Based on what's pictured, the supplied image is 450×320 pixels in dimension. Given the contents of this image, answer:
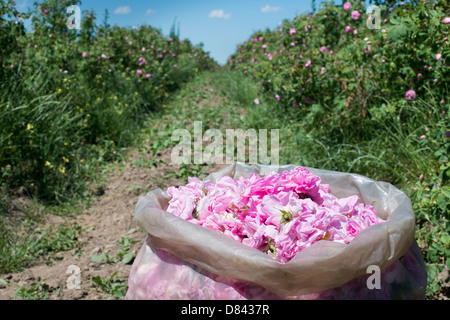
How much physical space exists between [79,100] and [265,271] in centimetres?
423

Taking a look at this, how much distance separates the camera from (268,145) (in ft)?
15.3

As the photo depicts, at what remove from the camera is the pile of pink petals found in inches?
48.4

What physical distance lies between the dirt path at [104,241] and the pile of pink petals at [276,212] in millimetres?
1110

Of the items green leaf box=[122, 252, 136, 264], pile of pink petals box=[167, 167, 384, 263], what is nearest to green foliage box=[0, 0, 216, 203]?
green leaf box=[122, 252, 136, 264]

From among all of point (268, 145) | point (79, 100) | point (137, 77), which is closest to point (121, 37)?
point (137, 77)

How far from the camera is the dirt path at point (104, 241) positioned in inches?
93.2

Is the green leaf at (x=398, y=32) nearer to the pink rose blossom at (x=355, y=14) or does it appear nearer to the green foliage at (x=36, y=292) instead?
the pink rose blossom at (x=355, y=14)

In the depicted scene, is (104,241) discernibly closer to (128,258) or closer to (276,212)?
(128,258)

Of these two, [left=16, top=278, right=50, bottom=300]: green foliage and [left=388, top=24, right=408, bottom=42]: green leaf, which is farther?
[left=388, top=24, right=408, bottom=42]: green leaf

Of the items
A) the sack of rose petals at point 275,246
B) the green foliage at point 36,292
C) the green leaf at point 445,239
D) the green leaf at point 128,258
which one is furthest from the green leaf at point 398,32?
the green foliage at point 36,292

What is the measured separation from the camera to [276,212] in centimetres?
127

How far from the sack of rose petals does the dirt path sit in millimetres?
1095

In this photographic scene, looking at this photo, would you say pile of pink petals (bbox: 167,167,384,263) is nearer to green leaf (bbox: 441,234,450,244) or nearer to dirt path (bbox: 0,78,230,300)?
green leaf (bbox: 441,234,450,244)

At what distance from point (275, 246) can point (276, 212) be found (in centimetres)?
11
